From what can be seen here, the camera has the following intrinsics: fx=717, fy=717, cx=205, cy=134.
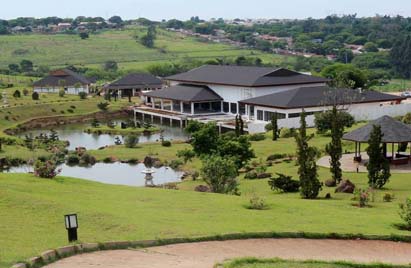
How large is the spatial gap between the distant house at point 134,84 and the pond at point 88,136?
14.9 meters

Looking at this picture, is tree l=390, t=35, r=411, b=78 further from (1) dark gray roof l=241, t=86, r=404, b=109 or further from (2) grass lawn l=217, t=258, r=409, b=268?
(2) grass lawn l=217, t=258, r=409, b=268

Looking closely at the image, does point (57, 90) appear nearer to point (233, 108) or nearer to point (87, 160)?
point (233, 108)

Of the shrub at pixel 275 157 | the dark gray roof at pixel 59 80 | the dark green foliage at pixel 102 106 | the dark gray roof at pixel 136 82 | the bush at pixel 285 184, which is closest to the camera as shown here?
the bush at pixel 285 184

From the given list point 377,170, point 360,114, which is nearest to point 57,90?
point 360,114

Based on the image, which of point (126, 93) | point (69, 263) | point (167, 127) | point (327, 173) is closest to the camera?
point (69, 263)

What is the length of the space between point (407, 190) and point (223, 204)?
7.96 metres

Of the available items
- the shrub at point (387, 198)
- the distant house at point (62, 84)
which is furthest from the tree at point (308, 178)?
the distant house at point (62, 84)

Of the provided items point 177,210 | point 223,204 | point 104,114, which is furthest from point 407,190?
point 104,114

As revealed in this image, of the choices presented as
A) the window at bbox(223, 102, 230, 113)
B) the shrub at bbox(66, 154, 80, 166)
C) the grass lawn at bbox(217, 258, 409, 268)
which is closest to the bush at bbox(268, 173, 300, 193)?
the grass lawn at bbox(217, 258, 409, 268)

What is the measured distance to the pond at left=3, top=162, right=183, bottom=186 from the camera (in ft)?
102

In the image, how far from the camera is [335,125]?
2539 cm

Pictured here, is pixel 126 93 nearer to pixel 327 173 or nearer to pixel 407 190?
pixel 327 173

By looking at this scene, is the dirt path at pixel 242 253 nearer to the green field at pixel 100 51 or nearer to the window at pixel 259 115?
the window at pixel 259 115

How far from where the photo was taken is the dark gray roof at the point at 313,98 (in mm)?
48062
